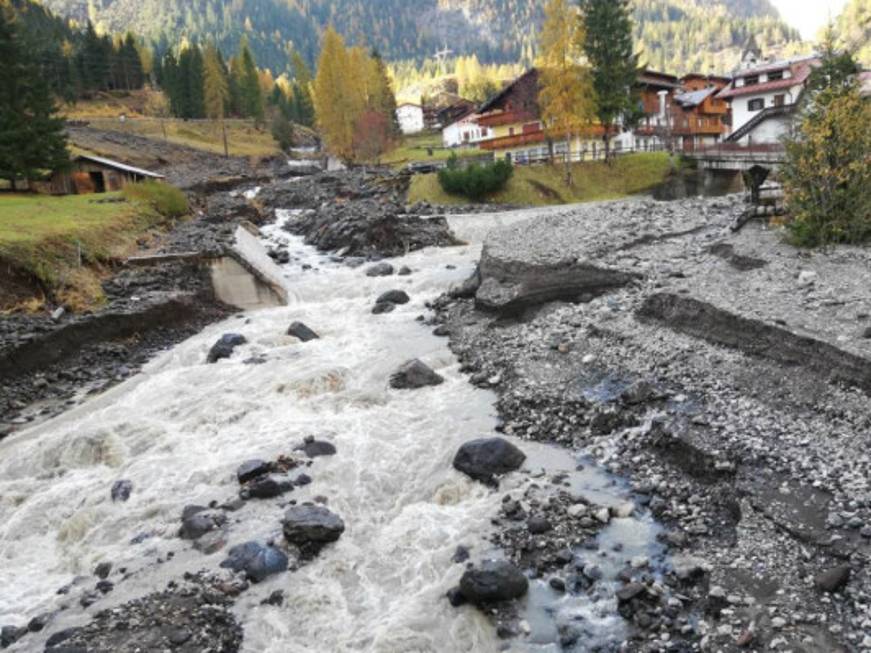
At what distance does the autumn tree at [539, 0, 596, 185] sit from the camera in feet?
174

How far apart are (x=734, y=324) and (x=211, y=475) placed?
12.6m

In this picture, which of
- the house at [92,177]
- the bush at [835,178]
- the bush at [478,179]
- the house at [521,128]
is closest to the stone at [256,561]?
the bush at [835,178]

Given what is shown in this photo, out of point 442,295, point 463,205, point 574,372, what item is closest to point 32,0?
point 463,205

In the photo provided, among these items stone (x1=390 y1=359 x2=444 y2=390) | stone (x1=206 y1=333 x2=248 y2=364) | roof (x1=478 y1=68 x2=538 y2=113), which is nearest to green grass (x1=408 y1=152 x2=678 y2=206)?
roof (x1=478 y1=68 x2=538 y2=113)

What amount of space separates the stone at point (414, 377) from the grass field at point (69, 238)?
13.4 meters

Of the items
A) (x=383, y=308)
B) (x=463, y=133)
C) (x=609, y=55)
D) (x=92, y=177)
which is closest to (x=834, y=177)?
(x=383, y=308)

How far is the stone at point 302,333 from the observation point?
23.0 metres

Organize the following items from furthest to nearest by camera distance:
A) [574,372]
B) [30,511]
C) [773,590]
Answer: [574,372], [30,511], [773,590]

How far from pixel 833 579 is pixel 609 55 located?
57480 millimetres

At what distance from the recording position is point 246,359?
2089 cm

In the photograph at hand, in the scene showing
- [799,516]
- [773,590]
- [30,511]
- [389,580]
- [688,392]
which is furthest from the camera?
[688,392]

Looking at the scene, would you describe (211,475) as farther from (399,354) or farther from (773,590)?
(773,590)

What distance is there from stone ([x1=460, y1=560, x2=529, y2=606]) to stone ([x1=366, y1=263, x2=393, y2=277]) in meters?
24.5

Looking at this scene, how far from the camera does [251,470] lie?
1320cm
